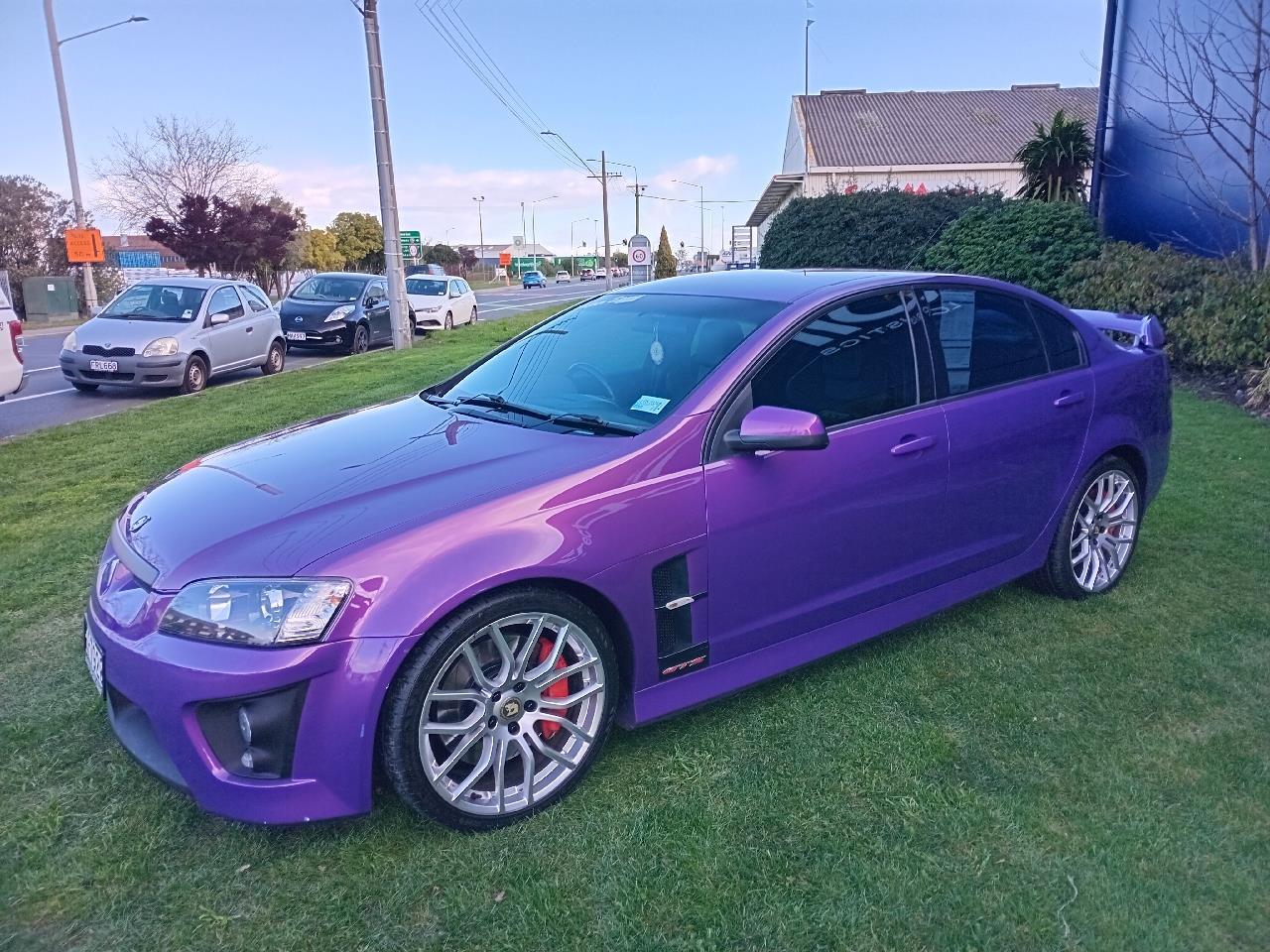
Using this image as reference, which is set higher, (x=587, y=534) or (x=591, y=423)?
(x=591, y=423)

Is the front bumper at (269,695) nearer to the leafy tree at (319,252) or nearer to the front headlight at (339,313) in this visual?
the front headlight at (339,313)

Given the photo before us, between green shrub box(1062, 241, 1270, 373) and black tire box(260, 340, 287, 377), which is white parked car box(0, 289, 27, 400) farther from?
green shrub box(1062, 241, 1270, 373)

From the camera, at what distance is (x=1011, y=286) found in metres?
4.26

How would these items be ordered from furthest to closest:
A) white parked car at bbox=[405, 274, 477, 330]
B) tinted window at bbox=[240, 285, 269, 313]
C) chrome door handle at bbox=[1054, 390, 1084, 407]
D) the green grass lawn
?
white parked car at bbox=[405, 274, 477, 330] < tinted window at bbox=[240, 285, 269, 313] < chrome door handle at bbox=[1054, 390, 1084, 407] < the green grass lawn

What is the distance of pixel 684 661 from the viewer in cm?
313

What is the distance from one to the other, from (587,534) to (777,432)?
71 centimetres

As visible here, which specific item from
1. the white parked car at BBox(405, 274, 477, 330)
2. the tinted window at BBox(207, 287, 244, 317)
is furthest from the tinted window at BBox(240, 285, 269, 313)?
the white parked car at BBox(405, 274, 477, 330)

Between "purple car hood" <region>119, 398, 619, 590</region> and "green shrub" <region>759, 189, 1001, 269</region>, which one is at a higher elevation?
"green shrub" <region>759, 189, 1001, 269</region>

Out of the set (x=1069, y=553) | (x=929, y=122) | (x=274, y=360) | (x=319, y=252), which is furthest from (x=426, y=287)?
(x=319, y=252)

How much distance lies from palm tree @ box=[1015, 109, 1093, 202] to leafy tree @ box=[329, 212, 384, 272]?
158 feet

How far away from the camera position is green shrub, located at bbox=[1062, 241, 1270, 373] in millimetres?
9148

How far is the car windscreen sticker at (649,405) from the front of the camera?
10.8 feet

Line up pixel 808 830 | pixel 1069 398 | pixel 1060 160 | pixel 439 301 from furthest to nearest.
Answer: pixel 439 301, pixel 1060 160, pixel 1069 398, pixel 808 830

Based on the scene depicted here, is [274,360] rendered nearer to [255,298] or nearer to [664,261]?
[255,298]
